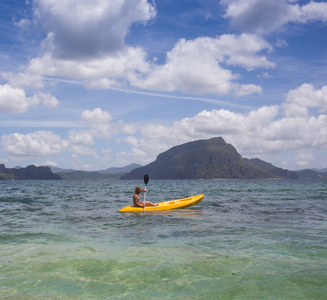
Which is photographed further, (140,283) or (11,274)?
(11,274)

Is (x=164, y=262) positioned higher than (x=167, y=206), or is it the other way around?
(x=164, y=262)

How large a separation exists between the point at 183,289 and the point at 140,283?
0.95 meters

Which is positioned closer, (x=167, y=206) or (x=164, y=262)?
(x=164, y=262)

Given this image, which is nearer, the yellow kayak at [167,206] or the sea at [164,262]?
the sea at [164,262]

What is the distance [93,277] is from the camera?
643 centimetres

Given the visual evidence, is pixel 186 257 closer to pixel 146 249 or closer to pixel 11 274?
pixel 146 249

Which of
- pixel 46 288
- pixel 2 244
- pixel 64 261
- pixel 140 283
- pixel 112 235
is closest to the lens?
pixel 46 288

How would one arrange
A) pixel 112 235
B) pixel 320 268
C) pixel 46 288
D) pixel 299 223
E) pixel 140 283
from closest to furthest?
pixel 46 288, pixel 140 283, pixel 320 268, pixel 112 235, pixel 299 223

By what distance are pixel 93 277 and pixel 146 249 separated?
276 centimetres

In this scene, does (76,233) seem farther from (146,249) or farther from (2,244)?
(146,249)

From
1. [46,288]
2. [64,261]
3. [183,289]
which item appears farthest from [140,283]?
[64,261]

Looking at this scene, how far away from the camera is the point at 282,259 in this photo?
7.82m

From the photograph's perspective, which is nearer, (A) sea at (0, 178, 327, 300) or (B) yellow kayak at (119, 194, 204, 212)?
(A) sea at (0, 178, 327, 300)

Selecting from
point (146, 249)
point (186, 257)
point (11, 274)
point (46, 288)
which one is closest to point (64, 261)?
point (11, 274)
